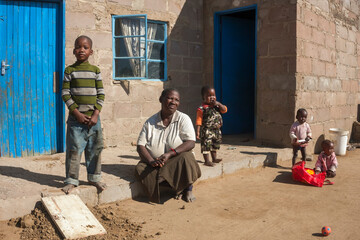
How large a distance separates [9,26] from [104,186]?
3033 mm

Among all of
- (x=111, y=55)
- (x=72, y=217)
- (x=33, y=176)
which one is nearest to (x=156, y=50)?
(x=111, y=55)

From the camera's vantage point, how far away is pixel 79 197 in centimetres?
353

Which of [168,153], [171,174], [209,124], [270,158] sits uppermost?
[209,124]

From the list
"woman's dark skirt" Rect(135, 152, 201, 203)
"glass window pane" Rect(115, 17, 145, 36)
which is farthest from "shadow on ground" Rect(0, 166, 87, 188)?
"glass window pane" Rect(115, 17, 145, 36)

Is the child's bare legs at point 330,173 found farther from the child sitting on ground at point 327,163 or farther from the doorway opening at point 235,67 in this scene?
the doorway opening at point 235,67

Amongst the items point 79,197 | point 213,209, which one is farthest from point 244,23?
point 79,197

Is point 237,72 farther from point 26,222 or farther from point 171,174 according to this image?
point 26,222

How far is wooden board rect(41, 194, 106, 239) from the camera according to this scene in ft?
9.59

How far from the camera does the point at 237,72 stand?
801cm

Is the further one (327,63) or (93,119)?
(327,63)

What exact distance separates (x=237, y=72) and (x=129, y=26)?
9.33 ft

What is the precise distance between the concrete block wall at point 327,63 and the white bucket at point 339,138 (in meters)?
Answer: 0.23

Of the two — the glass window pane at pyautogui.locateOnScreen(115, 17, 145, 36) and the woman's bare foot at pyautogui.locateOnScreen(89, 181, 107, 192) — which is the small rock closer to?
the woman's bare foot at pyautogui.locateOnScreen(89, 181, 107, 192)

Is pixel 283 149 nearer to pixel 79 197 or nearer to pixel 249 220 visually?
pixel 249 220
